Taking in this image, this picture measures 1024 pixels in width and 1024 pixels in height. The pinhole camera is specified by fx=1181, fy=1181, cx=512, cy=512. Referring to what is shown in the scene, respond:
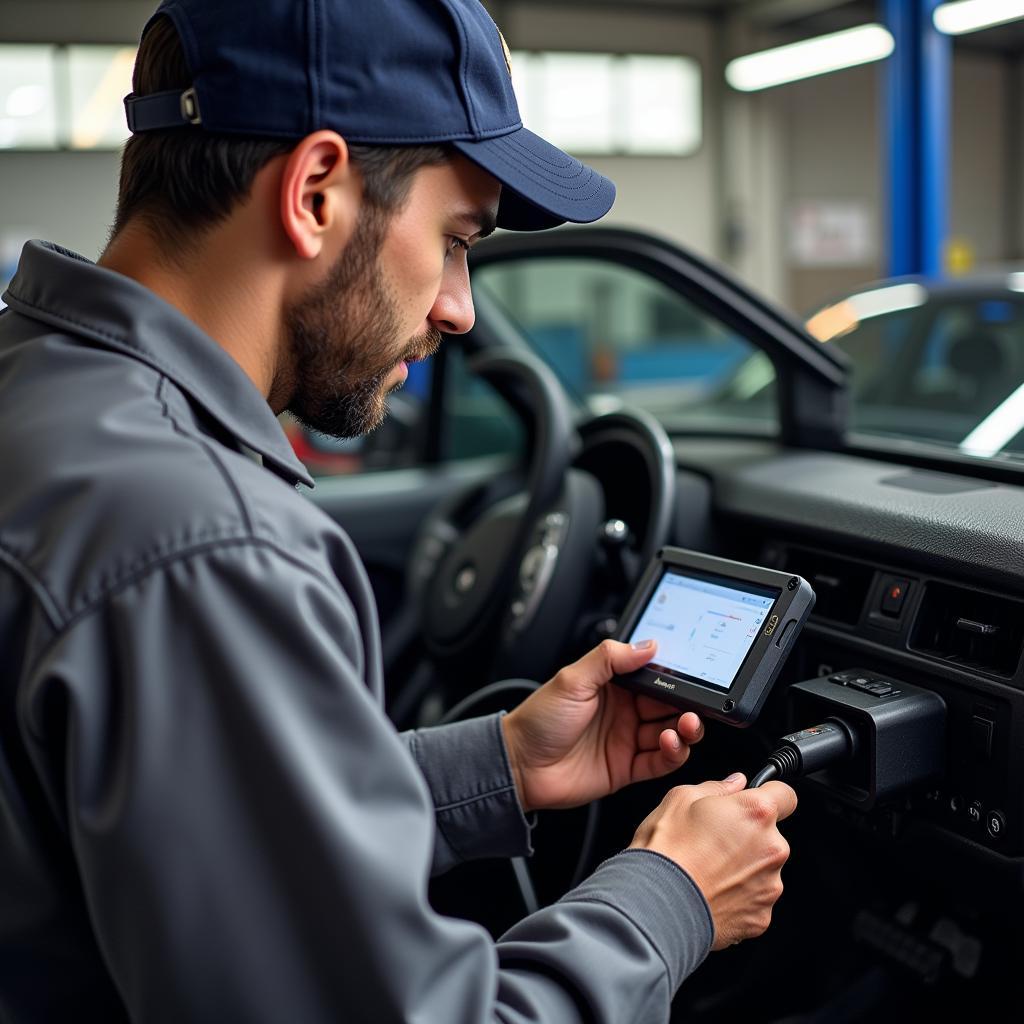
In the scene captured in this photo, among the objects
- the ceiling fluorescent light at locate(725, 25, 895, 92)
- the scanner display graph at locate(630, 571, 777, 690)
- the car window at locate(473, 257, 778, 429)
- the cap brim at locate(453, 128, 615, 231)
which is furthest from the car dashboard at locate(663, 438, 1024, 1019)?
the car window at locate(473, 257, 778, 429)

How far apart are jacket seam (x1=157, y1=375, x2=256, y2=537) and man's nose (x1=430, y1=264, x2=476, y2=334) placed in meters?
0.33

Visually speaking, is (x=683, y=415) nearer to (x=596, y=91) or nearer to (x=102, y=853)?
(x=102, y=853)

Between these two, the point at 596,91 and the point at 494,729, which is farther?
the point at 596,91

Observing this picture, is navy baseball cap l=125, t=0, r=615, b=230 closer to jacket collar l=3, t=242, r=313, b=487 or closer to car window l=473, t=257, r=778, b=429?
jacket collar l=3, t=242, r=313, b=487

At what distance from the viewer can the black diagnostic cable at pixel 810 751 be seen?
1.15 metres

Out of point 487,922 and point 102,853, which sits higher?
point 102,853

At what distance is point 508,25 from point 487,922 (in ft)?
33.4

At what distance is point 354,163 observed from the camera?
0.93 metres

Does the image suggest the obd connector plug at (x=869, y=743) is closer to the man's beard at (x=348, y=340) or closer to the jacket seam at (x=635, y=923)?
the jacket seam at (x=635, y=923)

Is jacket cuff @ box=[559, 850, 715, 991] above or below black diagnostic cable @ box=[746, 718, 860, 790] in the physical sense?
below

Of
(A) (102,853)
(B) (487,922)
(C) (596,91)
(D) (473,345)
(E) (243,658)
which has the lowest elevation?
(B) (487,922)

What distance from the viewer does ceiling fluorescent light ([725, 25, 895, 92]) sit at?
7.33 m

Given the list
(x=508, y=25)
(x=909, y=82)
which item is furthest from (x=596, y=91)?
(x=909, y=82)

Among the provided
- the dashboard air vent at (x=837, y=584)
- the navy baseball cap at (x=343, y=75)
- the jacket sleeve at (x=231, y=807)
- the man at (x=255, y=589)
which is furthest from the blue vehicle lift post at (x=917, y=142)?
the jacket sleeve at (x=231, y=807)
